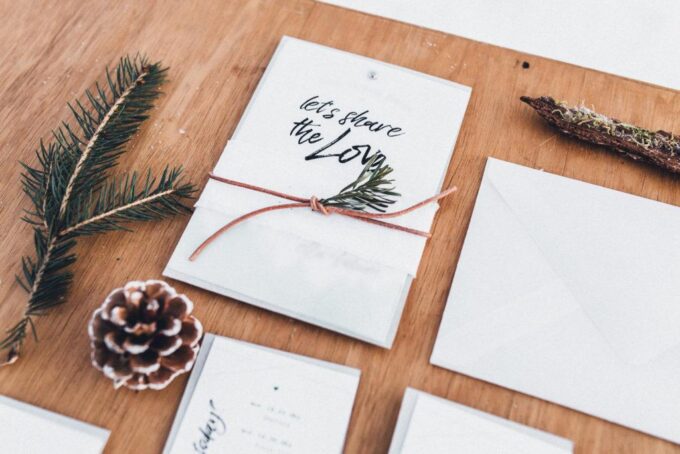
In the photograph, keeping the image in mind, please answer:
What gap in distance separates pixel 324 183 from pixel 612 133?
357mm

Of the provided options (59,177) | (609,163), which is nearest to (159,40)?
(59,177)

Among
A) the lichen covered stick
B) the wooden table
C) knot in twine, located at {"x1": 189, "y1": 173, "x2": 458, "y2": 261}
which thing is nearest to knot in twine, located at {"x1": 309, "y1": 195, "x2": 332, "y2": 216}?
knot in twine, located at {"x1": 189, "y1": 173, "x2": 458, "y2": 261}

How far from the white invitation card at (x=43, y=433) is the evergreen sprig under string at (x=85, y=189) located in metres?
0.06

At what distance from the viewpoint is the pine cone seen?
20.8 inches

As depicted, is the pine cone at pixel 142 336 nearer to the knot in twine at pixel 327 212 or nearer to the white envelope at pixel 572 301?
the knot in twine at pixel 327 212

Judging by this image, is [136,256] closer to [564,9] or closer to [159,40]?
[159,40]

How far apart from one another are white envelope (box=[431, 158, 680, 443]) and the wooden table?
0.02 metres

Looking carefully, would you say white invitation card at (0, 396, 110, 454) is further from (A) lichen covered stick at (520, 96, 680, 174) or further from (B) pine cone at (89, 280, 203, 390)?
(A) lichen covered stick at (520, 96, 680, 174)

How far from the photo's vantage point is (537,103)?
0.69 m

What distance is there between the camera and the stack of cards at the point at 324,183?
24.1 inches

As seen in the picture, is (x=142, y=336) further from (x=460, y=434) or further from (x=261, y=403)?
(x=460, y=434)

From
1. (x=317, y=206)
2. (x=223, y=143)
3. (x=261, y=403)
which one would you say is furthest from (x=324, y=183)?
(x=261, y=403)

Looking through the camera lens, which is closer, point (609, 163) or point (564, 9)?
point (609, 163)

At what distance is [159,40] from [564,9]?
0.63 meters
